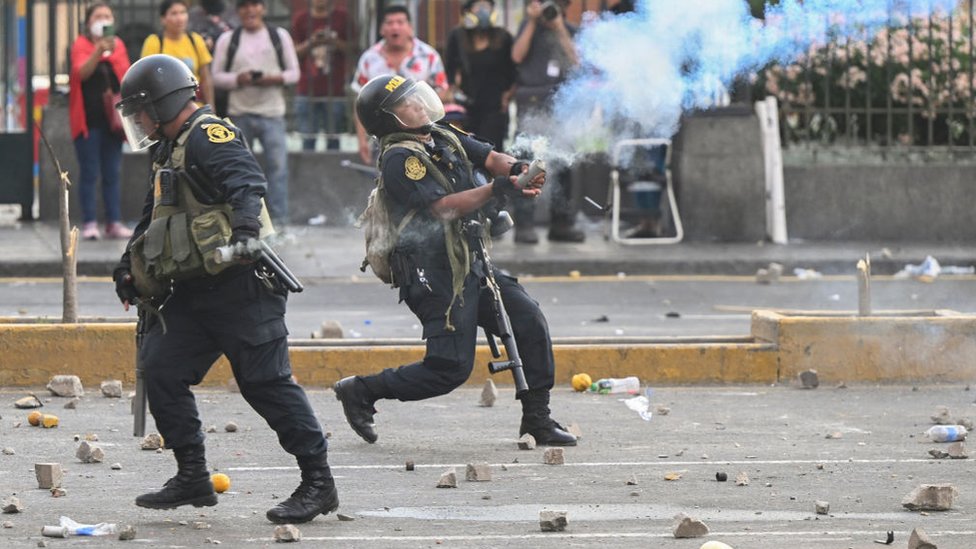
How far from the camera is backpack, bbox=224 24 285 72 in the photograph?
15.7m

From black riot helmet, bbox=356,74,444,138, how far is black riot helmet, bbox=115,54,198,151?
3.92ft

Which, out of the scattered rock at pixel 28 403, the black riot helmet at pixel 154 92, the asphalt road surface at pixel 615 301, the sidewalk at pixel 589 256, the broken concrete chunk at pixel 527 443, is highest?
the black riot helmet at pixel 154 92

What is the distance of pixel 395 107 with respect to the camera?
8.07m

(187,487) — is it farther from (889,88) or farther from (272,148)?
(889,88)

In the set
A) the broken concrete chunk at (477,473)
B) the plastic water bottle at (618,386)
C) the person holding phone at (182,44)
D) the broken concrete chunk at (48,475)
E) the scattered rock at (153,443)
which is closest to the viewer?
the broken concrete chunk at (48,475)

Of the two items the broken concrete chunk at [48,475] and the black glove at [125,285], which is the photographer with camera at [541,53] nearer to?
the broken concrete chunk at [48,475]

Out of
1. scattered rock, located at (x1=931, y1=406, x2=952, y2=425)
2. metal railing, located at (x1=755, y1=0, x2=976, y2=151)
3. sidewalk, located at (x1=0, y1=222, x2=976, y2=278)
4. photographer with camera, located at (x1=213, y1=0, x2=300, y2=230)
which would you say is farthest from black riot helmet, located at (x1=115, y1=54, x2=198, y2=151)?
metal railing, located at (x1=755, y1=0, x2=976, y2=151)

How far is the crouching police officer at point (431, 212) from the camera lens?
8.05 meters

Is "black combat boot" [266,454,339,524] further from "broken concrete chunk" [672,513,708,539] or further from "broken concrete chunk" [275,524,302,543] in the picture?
"broken concrete chunk" [672,513,708,539]

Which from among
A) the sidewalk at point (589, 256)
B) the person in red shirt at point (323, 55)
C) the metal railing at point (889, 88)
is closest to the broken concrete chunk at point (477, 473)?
the sidewalk at point (589, 256)

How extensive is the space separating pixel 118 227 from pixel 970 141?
7419 millimetres

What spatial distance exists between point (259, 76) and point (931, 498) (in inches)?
379

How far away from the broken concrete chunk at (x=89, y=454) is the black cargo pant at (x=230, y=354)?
109 cm

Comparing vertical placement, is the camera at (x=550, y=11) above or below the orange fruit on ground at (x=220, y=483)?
above
